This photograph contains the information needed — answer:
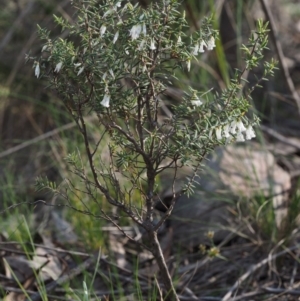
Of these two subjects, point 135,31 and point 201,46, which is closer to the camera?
point 135,31

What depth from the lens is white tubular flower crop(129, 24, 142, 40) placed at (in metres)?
1.83

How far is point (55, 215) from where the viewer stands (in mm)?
3639

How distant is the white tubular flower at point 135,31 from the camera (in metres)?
1.83

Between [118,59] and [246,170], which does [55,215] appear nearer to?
[246,170]

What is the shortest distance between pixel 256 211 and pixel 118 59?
1.41 meters

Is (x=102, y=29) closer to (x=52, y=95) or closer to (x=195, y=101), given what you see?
(x=195, y=101)

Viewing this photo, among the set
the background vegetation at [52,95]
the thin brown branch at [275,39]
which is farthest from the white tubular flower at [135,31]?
the thin brown branch at [275,39]

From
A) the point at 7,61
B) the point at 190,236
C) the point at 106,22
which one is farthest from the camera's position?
the point at 7,61

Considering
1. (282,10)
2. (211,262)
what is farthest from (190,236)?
(282,10)

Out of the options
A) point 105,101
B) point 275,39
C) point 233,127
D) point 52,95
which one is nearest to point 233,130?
point 233,127

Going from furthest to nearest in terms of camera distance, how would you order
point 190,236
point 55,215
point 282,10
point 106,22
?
point 282,10 → point 55,215 → point 190,236 → point 106,22

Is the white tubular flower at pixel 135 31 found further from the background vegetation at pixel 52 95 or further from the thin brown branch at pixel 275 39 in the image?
the thin brown branch at pixel 275 39

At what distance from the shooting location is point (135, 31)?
72.3 inches

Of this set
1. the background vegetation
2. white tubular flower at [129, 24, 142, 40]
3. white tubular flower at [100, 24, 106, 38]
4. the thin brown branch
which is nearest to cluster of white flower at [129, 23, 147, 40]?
white tubular flower at [129, 24, 142, 40]
